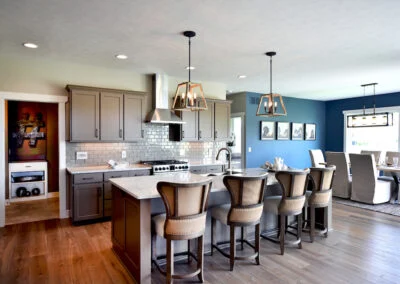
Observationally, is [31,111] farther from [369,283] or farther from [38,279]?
[369,283]

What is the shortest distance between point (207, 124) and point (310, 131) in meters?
4.52

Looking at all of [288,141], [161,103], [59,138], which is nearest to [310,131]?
[288,141]

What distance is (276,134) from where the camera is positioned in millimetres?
7996

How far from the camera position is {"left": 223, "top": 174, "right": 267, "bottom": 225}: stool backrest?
2662mm

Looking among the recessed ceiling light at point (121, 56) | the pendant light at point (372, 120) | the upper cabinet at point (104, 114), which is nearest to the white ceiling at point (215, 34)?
the recessed ceiling light at point (121, 56)

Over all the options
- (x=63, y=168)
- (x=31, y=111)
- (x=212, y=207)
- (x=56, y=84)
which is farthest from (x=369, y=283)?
(x=31, y=111)

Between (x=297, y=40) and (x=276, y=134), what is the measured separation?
15.4ft

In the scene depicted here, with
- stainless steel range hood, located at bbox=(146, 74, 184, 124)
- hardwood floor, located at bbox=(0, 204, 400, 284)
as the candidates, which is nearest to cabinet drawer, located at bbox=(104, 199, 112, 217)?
hardwood floor, located at bbox=(0, 204, 400, 284)

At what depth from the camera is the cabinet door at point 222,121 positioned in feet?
19.8

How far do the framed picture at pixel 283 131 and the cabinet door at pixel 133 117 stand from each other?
443cm

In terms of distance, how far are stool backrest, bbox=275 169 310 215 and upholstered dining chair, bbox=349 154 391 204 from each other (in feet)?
10.9

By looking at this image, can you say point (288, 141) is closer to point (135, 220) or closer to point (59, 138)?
point (59, 138)

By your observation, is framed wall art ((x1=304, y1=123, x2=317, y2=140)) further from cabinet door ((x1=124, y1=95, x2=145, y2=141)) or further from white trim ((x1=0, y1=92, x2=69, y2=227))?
white trim ((x1=0, y1=92, x2=69, y2=227))

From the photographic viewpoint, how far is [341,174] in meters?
6.24
